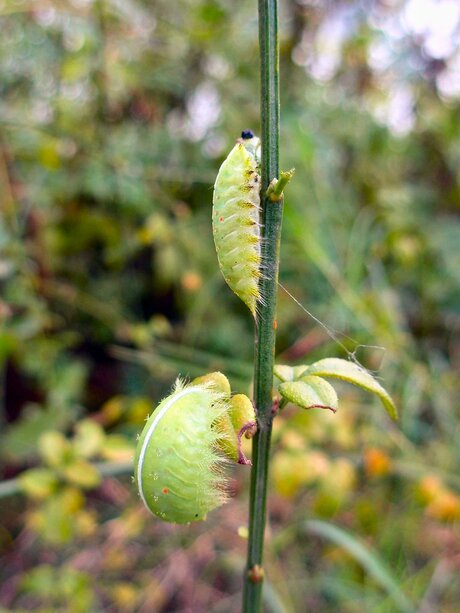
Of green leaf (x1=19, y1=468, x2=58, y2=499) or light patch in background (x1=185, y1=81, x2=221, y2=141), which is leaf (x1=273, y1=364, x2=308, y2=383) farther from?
light patch in background (x1=185, y1=81, x2=221, y2=141)

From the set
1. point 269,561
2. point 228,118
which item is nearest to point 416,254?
point 228,118

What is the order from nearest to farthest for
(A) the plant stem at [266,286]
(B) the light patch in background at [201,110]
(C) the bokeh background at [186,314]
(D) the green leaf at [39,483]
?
(A) the plant stem at [266,286]
(D) the green leaf at [39,483]
(C) the bokeh background at [186,314]
(B) the light patch in background at [201,110]

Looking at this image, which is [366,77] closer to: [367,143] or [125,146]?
[367,143]

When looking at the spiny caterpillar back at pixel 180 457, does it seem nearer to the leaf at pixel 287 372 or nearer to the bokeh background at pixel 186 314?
the leaf at pixel 287 372

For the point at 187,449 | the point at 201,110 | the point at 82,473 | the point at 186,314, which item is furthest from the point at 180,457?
the point at 201,110

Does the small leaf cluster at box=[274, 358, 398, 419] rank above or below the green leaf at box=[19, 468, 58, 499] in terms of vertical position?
above

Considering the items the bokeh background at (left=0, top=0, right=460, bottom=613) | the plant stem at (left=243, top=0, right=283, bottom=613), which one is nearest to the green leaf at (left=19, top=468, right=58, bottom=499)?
the bokeh background at (left=0, top=0, right=460, bottom=613)

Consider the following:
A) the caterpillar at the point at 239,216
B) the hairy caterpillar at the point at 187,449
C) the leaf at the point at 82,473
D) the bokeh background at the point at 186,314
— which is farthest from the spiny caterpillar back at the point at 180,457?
the leaf at the point at 82,473
